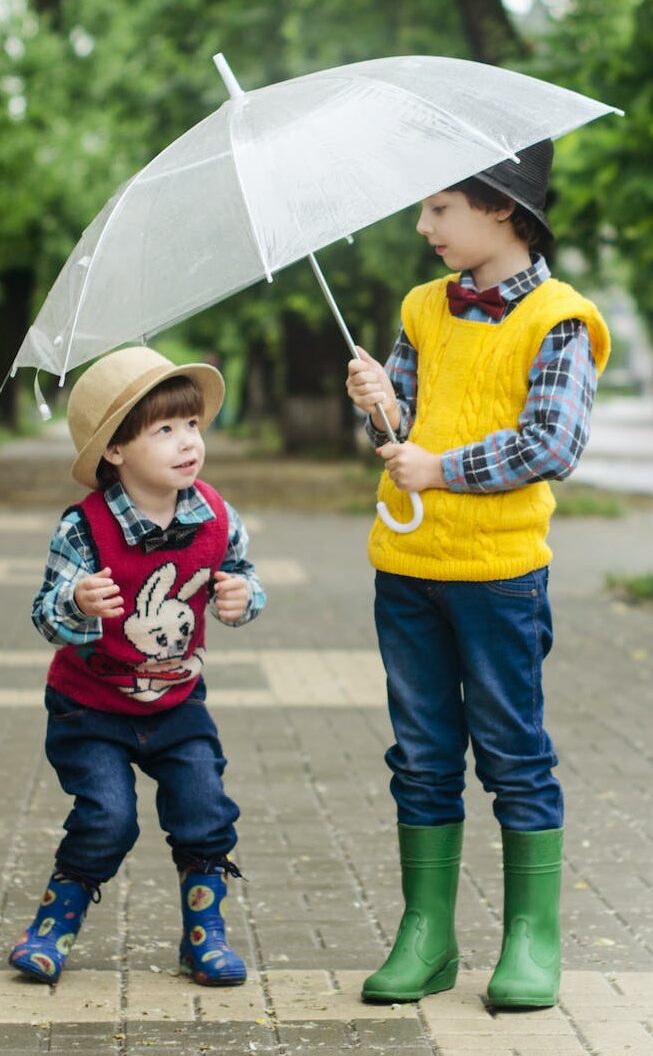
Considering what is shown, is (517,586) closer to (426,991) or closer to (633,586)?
(426,991)

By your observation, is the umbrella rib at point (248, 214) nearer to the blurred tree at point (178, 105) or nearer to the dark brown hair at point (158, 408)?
the dark brown hair at point (158, 408)

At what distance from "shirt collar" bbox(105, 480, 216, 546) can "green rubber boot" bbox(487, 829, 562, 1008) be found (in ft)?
3.07

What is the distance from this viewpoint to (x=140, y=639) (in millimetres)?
3832

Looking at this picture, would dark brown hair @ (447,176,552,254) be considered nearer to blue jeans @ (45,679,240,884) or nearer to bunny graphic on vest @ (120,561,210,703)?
bunny graphic on vest @ (120,561,210,703)

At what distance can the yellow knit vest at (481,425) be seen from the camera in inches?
145

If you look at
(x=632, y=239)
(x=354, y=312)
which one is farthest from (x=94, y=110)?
(x=632, y=239)

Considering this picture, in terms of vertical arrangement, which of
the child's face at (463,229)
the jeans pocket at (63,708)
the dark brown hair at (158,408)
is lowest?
the jeans pocket at (63,708)

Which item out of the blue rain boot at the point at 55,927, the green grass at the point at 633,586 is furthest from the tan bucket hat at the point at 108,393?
the green grass at the point at 633,586

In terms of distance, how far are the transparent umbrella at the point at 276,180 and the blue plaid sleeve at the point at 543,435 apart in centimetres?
14

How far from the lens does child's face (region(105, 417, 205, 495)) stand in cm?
381

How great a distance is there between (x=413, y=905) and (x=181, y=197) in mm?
1579

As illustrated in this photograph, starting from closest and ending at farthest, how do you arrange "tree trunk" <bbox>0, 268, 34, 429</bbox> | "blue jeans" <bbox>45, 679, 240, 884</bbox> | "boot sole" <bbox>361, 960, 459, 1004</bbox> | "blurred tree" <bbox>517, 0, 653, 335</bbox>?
"boot sole" <bbox>361, 960, 459, 1004</bbox>, "blue jeans" <bbox>45, 679, 240, 884</bbox>, "blurred tree" <bbox>517, 0, 653, 335</bbox>, "tree trunk" <bbox>0, 268, 34, 429</bbox>

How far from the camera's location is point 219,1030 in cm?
362

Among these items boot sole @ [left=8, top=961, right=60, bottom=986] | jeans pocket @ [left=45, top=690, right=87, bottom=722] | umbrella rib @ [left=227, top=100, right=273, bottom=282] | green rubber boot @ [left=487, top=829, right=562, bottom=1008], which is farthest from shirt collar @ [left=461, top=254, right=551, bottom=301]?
boot sole @ [left=8, top=961, right=60, bottom=986]
